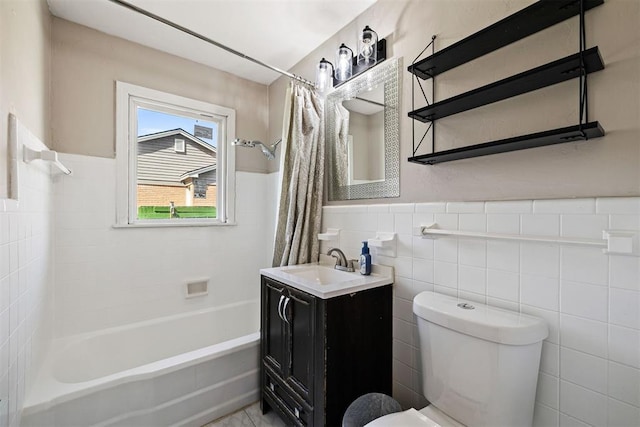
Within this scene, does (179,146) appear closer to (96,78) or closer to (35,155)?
(96,78)

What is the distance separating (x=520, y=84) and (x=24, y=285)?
2.16 metres

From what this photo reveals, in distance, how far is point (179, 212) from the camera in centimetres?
234

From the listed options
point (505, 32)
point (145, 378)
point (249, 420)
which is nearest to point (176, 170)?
point (145, 378)

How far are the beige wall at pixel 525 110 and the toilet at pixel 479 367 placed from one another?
0.50m

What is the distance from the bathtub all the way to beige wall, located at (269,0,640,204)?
1450 millimetres

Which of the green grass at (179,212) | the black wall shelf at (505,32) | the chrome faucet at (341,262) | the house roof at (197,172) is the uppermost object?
the black wall shelf at (505,32)

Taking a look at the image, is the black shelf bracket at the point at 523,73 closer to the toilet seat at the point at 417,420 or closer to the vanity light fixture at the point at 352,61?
the vanity light fixture at the point at 352,61

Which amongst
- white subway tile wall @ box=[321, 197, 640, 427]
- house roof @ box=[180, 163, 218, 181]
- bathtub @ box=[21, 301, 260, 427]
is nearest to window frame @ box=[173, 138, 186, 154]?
house roof @ box=[180, 163, 218, 181]

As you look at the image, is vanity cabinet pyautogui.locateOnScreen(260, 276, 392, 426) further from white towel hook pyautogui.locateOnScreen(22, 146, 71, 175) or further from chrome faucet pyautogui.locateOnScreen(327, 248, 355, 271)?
white towel hook pyautogui.locateOnScreen(22, 146, 71, 175)

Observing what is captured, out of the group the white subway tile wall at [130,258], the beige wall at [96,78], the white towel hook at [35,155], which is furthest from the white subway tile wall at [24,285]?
the beige wall at [96,78]

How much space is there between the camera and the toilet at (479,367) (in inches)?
37.3

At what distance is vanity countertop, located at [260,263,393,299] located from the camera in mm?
1336

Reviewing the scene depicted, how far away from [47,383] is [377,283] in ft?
5.44

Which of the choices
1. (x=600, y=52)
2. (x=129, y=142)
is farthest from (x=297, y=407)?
(x=129, y=142)
